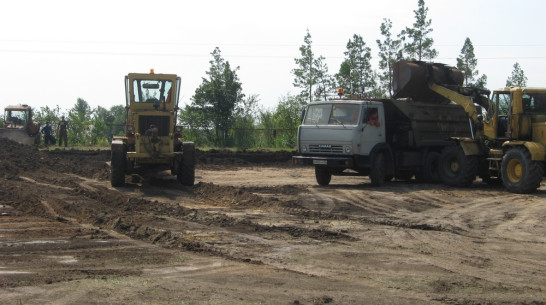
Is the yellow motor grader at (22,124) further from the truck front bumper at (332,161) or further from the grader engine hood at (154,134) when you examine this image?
the truck front bumper at (332,161)

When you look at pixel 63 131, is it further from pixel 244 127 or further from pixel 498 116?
pixel 498 116

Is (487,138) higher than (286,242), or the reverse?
(487,138)

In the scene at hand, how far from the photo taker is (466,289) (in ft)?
22.0

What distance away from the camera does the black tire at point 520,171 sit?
1571 centimetres

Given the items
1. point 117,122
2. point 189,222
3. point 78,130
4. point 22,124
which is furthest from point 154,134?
point 117,122

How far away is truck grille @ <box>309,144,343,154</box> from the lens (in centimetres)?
1725

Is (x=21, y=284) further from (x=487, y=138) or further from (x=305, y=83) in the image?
(x=305, y=83)

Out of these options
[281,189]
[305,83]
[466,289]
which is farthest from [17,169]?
[305,83]

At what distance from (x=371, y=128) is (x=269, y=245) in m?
9.08

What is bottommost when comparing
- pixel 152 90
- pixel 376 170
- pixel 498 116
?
pixel 376 170

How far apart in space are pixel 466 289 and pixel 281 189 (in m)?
10.0

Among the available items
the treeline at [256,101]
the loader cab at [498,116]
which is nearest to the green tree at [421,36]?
the treeline at [256,101]

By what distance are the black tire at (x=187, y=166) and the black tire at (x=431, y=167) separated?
7039 mm

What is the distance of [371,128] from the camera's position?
17516mm
